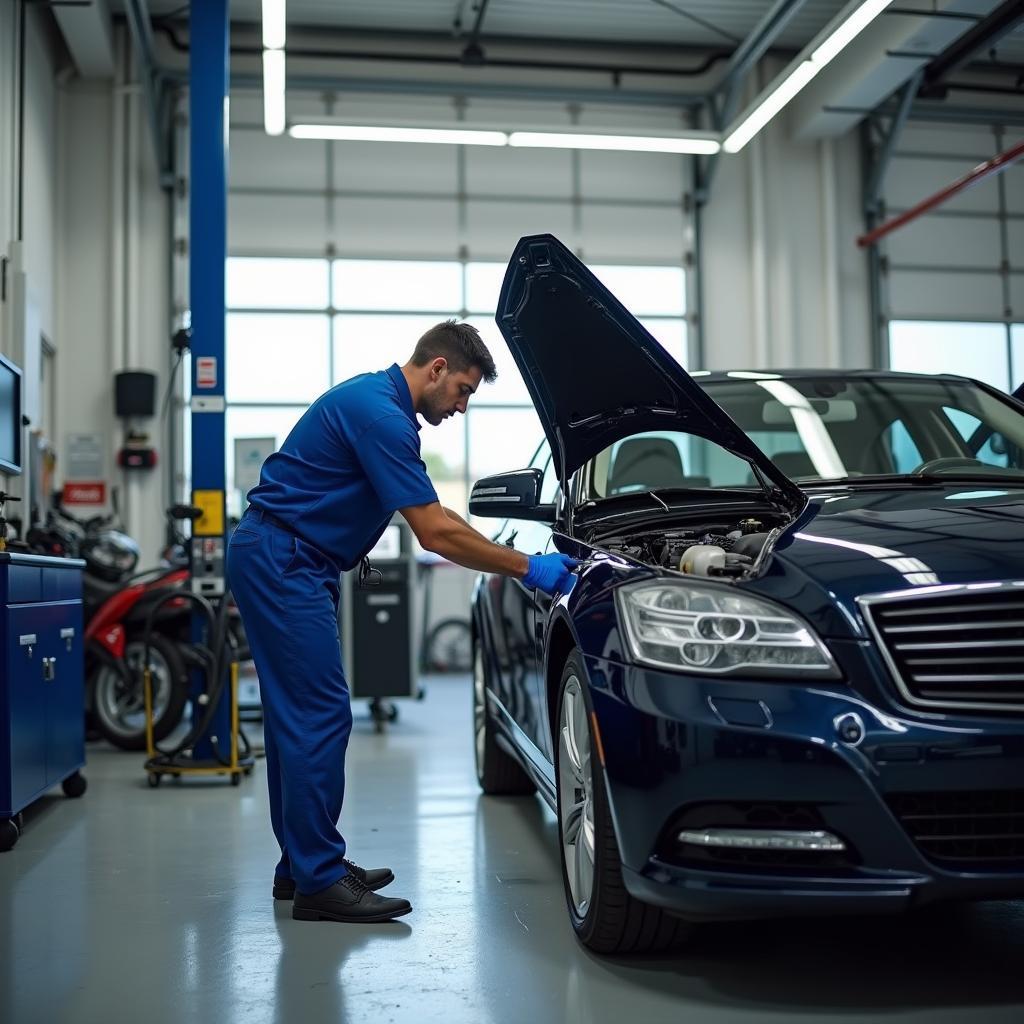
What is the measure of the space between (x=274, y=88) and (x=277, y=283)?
3.08 metres

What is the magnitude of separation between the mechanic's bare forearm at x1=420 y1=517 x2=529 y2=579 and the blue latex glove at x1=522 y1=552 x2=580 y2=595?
0.02 metres

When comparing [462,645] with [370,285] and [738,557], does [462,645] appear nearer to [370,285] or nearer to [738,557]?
[370,285]

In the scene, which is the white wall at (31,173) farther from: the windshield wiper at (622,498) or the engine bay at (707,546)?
the engine bay at (707,546)

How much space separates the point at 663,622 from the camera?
7.35 feet

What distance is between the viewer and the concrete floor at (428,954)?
2279mm

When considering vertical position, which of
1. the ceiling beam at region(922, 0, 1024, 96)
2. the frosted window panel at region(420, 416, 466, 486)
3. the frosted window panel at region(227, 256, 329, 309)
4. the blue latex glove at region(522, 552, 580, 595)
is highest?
the ceiling beam at region(922, 0, 1024, 96)

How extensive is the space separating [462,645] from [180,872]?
8358 mm

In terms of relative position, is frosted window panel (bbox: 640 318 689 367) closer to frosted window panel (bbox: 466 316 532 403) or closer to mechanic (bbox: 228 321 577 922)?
frosted window panel (bbox: 466 316 532 403)

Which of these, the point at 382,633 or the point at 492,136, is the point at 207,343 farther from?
the point at 492,136

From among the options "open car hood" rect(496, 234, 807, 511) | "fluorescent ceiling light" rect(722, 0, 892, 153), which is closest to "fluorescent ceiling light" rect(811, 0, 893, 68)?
"fluorescent ceiling light" rect(722, 0, 892, 153)

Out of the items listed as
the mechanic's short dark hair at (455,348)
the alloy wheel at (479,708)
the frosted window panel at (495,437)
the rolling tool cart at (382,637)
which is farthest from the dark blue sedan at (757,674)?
the frosted window panel at (495,437)

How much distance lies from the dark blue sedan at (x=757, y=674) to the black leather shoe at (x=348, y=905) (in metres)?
0.48

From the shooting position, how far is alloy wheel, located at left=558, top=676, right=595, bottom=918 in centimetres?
252

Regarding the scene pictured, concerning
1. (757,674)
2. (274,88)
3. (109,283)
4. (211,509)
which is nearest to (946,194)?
(274,88)
